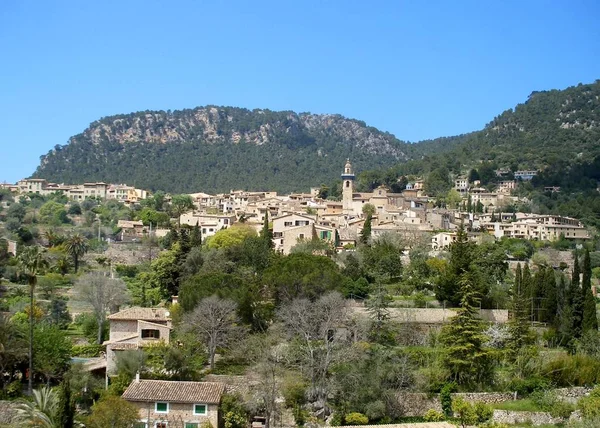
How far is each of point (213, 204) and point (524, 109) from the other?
83023 millimetres

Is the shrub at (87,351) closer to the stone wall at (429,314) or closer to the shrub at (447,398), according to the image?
the stone wall at (429,314)

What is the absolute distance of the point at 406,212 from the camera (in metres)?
76.7

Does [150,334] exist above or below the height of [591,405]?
above

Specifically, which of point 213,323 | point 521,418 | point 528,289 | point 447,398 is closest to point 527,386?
point 521,418

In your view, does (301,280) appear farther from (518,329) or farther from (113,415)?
(113,415)

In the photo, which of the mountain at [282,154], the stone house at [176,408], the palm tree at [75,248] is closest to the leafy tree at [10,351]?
the stone house at [176,408]

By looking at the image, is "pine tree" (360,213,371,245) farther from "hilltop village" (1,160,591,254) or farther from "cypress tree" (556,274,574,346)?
"cypress tree" (556,274,574,346)

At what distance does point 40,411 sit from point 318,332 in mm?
11679

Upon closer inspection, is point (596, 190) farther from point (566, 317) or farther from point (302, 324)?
point (302, 324)

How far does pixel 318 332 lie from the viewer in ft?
111

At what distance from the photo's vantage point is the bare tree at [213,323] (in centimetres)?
3368

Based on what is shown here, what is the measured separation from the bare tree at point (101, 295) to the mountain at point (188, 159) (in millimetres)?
96596

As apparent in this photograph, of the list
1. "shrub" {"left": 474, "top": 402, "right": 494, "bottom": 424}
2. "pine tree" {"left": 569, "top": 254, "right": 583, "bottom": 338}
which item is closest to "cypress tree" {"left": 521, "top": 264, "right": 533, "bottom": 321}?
"pine tree" {"left": 569, "top": 254, "right": 583, "bottom": 338}

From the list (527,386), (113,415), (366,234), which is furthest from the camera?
(366,234)
